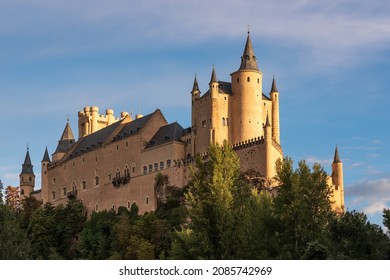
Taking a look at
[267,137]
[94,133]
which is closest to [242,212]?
[267,137]

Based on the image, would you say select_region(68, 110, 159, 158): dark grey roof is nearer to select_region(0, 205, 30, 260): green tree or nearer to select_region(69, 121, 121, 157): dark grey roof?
select_region(69, 121, 121, 157): dark grey roof

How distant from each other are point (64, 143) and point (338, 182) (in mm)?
58760

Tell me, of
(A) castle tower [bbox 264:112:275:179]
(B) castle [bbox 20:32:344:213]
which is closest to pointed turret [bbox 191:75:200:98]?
(B) castle [bbox 20:32:344:213]

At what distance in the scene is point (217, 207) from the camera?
54062 millimetres

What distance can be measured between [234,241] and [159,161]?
192ft

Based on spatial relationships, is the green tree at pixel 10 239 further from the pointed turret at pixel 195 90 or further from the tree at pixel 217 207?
the pointed turret at pixel 195 90

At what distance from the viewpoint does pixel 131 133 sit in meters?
120

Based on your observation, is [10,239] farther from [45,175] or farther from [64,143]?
[64,143]

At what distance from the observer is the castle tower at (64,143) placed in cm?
14188

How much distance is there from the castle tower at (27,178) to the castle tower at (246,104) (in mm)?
66332

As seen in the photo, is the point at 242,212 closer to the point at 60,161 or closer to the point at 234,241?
the point at 234,241

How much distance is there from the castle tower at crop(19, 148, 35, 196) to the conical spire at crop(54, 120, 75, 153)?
688 inches

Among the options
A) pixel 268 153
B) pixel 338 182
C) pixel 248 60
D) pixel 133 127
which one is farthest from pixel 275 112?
pixel 133 127

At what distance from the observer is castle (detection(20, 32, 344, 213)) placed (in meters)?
103
